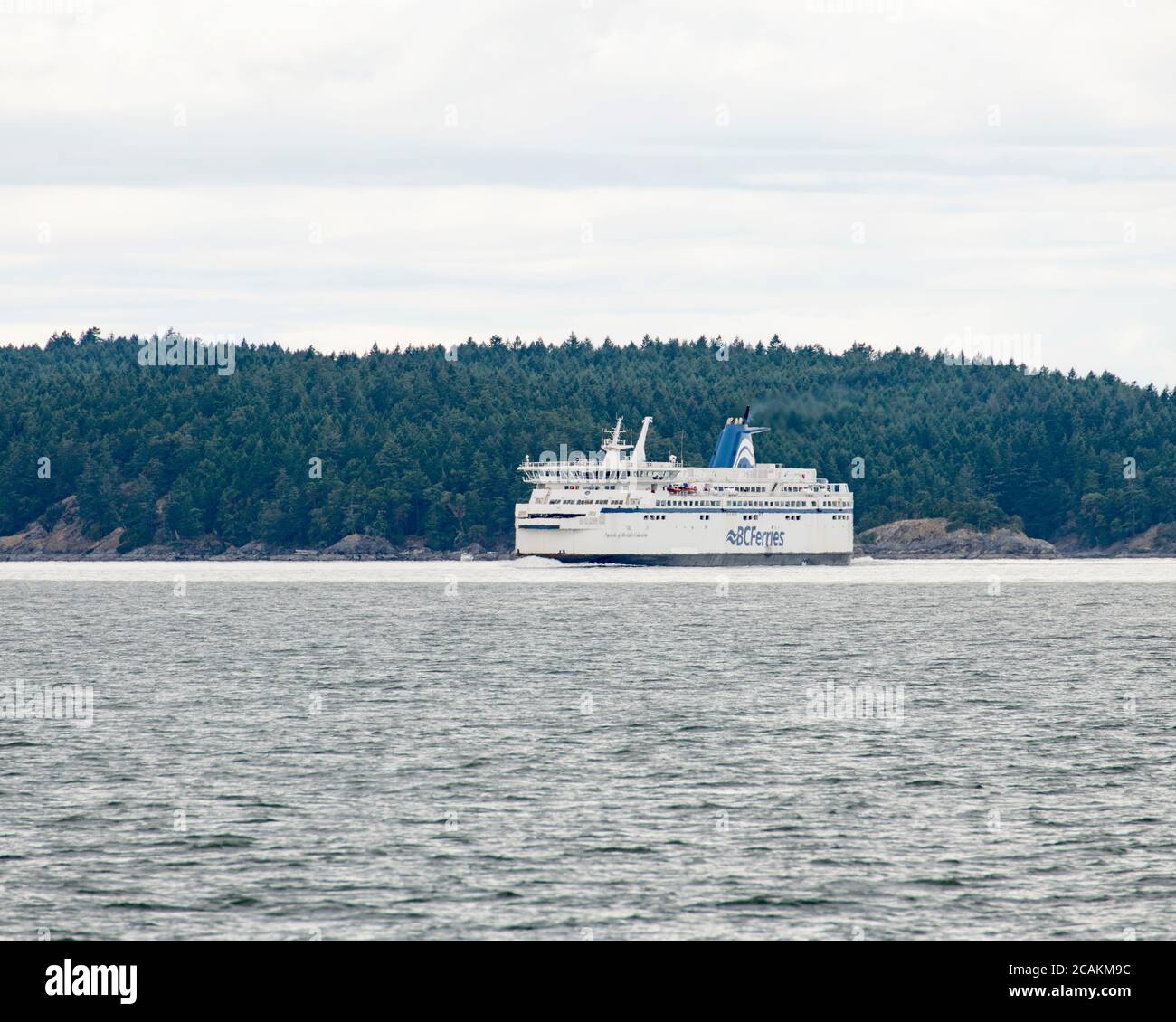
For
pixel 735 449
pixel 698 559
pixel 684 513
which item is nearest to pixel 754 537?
pixel 698 559

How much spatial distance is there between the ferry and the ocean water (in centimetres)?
7358

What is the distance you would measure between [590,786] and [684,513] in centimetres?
12136

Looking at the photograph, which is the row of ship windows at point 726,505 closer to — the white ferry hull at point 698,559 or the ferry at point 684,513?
the ferry at point 684,513

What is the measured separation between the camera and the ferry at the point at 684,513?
15500 cm

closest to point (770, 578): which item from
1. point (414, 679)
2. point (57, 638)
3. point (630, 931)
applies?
point (57, 638)

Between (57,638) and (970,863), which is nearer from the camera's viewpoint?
(970,863)

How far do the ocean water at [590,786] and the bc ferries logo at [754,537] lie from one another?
80.3 m

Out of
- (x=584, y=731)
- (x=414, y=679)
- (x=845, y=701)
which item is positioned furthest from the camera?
(x=414, y=679)

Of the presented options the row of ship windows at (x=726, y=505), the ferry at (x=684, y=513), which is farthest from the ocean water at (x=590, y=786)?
the row of ship windows at (x=726, y=505)

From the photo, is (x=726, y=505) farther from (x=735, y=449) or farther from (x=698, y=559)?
(x=735, y=449)

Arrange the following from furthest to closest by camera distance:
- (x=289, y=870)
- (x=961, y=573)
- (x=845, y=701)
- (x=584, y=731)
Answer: (x=961, y=573) < (x=845, y=701) < (x=584, y=731) < (x=289, y=870)

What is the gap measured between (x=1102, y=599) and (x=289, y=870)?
94.8 metres

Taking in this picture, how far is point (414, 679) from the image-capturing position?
197 ft
